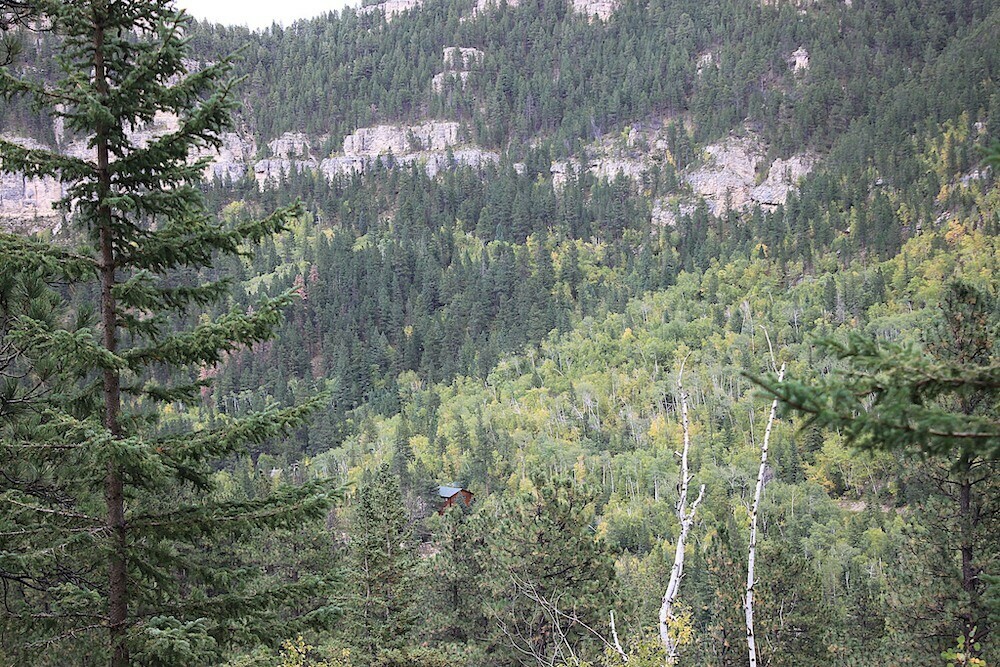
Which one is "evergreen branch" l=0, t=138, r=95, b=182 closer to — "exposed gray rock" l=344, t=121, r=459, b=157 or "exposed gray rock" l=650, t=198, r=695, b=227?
"exposed gray rock" l=650, t=198, r=695, b=227

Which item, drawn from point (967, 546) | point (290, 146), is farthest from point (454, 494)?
point (290, 146)

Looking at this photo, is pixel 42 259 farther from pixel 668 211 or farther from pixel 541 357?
pixel 668 211

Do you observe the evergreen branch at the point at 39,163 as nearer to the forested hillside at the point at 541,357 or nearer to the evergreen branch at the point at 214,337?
the forested hillside at the point at 541,357

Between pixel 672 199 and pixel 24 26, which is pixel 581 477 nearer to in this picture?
pixel 24 26

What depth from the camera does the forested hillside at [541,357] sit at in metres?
6.93

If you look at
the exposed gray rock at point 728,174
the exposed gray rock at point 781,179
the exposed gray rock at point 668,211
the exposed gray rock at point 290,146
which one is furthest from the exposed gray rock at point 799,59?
the exposed gray rock at point 290,146

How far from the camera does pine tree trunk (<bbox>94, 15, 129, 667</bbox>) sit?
22.4 feet

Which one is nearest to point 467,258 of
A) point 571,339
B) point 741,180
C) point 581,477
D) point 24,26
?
point 571,339

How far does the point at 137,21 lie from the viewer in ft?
23.9

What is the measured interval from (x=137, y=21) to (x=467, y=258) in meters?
133

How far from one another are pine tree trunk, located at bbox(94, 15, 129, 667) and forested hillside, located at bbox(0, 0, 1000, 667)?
67 mm

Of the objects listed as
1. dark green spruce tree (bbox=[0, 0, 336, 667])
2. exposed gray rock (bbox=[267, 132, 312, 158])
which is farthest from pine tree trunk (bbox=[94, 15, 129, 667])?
exposed gray rock (bbox=[267, 132, 312, 158])

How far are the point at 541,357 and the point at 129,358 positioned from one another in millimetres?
102940

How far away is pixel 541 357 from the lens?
358ft
